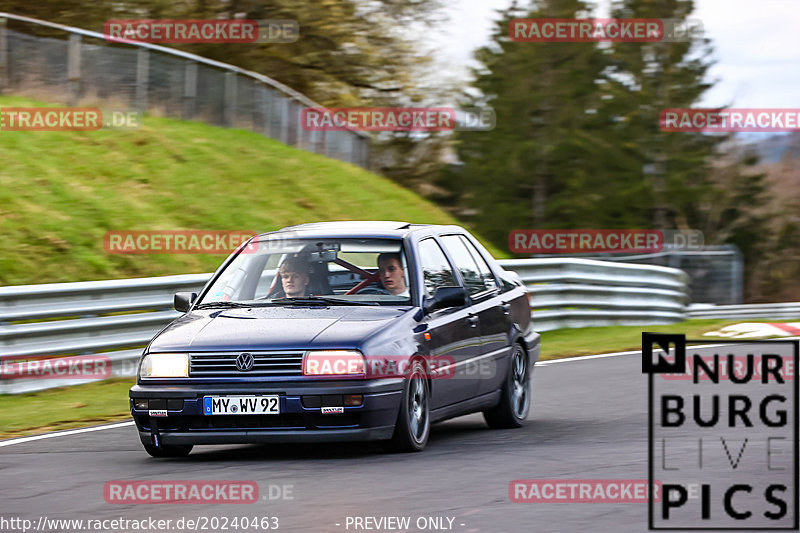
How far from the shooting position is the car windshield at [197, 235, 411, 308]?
8797mm

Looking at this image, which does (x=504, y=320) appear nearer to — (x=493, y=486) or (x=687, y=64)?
(x=493, y=486)

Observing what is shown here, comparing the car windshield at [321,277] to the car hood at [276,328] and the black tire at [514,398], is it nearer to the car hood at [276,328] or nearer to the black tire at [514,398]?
the car hood at [276,328]

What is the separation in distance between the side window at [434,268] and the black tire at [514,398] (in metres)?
0.97

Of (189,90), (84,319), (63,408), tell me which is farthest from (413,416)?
(189,90)

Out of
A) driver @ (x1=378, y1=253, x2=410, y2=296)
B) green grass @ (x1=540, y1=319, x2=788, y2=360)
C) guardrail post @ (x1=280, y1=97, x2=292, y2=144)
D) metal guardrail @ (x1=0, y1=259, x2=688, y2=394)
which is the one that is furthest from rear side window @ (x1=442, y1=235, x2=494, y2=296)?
guardrail post @ (x1=280, y1=97, x2=292, y2=144)

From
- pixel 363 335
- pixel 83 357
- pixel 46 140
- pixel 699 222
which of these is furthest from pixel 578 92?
pixel 363 335

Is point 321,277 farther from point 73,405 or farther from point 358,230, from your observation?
point 73,405

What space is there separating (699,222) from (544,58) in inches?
432

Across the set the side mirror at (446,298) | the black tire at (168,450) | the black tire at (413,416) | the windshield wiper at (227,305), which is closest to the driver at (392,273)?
the side mirror at (446,298)

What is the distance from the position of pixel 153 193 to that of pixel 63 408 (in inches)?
357

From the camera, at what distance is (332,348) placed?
25.7 feet

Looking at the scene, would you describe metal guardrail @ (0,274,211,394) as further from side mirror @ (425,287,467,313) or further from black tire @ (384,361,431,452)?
black tire @ (384,361,431,452)

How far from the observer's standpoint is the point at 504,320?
10.0 metres

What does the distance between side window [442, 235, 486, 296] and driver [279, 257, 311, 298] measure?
1298 mm
